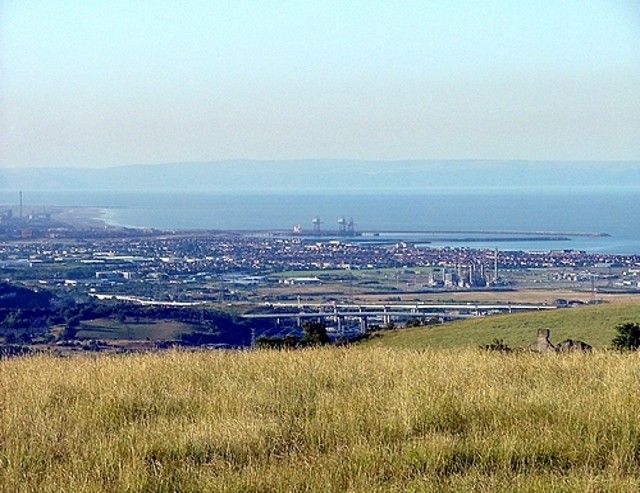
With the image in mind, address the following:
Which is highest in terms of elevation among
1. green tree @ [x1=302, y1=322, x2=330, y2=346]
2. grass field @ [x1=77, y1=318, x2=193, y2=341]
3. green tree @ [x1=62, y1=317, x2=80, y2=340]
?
green tree @ [x1=302, y1=322, x2=330, y2=346]

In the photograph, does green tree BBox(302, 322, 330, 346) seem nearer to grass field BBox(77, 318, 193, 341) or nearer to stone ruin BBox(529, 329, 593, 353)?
stone ruin BBox(529, 329, 593, 353)

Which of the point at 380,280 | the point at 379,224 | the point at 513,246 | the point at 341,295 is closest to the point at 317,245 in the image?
the point at 513,246

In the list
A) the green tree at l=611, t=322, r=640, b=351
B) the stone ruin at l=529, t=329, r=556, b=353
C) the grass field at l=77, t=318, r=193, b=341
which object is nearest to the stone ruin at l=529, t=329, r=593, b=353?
the stone ruin at l=529, t=329, r=556, b=353

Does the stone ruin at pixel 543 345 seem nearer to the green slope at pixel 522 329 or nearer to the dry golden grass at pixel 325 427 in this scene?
the green slope at pixel 522 329

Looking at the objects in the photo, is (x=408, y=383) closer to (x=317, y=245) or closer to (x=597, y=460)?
(x=597, y=460)

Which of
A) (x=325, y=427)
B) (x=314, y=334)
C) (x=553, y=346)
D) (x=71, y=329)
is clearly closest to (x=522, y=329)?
(x=314, y=334)

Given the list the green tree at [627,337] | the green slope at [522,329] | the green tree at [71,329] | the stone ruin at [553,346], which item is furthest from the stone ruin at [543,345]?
the green tree at [71,329]
